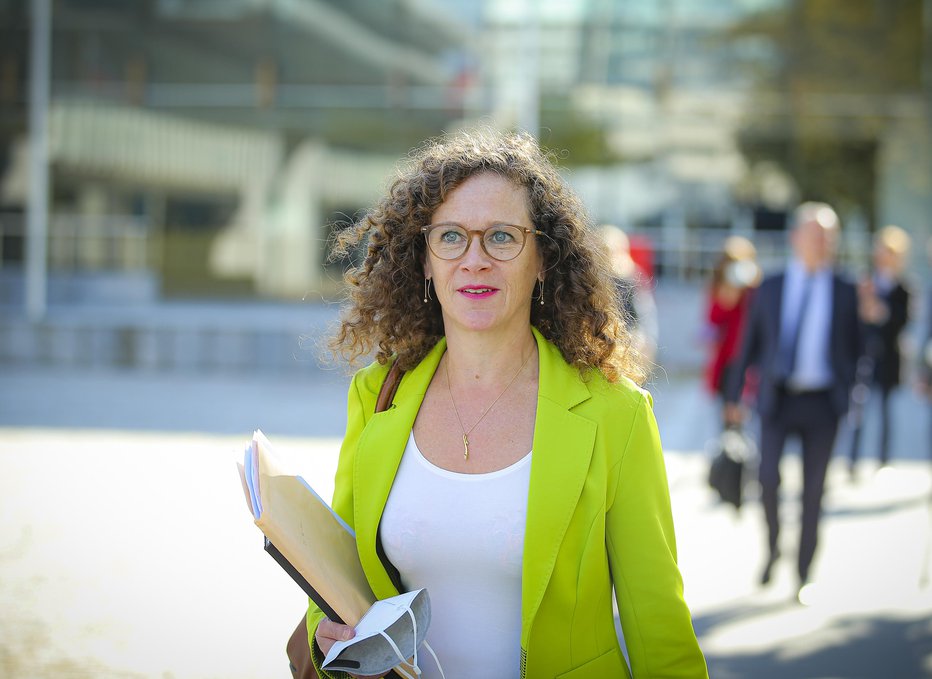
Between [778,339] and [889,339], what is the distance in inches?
140

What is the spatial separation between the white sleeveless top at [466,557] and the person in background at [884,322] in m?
7.26

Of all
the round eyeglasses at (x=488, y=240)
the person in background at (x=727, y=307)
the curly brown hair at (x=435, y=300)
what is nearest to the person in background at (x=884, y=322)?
the person in background at (x=727, y=307)

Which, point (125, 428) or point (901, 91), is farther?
point (901, 91)

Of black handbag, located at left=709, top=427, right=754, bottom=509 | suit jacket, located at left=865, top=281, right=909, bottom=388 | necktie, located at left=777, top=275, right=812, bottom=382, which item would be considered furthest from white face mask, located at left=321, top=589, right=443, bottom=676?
suit jacket, located at left=865, top=281, right=909, bottom=388

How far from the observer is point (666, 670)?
8.03 ft

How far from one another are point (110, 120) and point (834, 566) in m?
19.0

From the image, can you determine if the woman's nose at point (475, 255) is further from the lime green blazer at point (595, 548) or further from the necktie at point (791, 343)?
the necktie at point (791, 343)

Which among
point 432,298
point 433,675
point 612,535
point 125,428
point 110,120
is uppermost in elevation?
point 110,120

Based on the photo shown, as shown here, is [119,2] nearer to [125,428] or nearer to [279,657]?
[125,428]

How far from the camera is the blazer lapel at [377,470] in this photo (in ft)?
8.70

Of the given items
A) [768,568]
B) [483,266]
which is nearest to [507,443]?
[483,266]

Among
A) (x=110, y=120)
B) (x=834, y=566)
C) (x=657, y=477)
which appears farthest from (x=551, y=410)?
(x=110, y=120)

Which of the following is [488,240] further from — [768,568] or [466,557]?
[768,568]

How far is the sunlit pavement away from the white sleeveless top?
473mm
